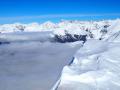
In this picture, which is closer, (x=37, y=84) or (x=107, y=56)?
(x=107, y=56)

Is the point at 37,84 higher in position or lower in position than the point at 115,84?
lower

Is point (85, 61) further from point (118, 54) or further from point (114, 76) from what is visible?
point (114, 76)

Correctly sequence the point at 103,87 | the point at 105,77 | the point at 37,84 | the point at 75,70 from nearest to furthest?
the point at 103,87 → the point at 105,77 → the point at 75,70 → the point at 37,84

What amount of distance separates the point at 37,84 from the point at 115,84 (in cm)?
6835

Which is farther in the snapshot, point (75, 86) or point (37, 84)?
point (37, 84)

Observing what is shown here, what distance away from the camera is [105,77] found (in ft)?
83.0

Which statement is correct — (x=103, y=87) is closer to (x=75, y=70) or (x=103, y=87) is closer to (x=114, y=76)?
(x=114, y=76)

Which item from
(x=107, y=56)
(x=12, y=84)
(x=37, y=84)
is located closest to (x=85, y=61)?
(x=107, y=56)

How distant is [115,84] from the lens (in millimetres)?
23594

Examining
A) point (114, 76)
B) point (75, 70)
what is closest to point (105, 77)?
point (114, 76)

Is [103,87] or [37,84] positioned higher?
[103,87]

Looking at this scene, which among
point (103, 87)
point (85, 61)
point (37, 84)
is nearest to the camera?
point (103, 87)

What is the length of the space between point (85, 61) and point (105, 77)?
8.41m

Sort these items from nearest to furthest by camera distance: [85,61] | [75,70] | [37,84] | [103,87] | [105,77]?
[103,87]
[105,77]
[75,70]
[85,61]
[37,84]
